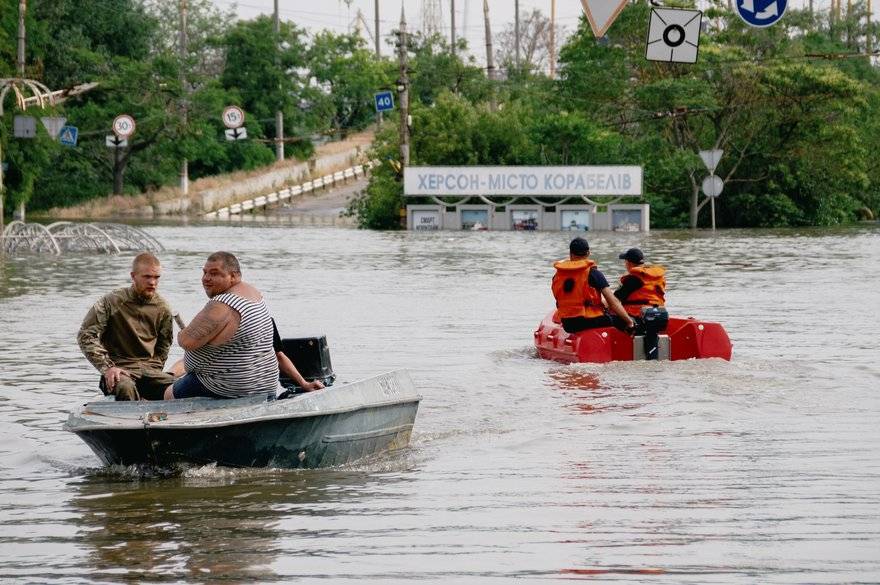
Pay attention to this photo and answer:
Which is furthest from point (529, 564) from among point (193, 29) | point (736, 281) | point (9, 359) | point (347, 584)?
point (193, 29)

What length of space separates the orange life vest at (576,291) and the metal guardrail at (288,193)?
61.9m

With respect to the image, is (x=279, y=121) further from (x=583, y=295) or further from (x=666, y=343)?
(x=666, y=343)

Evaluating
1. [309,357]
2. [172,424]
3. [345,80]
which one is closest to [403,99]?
[345,80]

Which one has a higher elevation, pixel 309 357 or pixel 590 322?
pixel 309 357

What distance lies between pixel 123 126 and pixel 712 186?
26721 millimetres

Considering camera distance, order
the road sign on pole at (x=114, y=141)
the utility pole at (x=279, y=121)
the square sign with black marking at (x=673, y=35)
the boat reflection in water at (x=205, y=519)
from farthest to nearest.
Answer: the utility pole at (x=279, y=121) → the road sign on pole at (x=114, y=141) → the square sign with black marking at (x=673, y=35) → the boat reflection in water at (x=205, y=519)

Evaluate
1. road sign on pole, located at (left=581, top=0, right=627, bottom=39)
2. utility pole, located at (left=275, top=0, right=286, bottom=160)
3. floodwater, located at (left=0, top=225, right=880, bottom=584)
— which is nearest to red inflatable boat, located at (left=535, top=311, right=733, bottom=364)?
floodwater, located at (left=0, top=225, right=880, bottom=584)

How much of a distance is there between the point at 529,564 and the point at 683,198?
62666mm

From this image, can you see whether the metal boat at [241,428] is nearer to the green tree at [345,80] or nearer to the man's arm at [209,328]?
the man's arm at [209,328]

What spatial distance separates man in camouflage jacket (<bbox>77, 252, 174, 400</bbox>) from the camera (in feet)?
39.1

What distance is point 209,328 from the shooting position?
1128cm

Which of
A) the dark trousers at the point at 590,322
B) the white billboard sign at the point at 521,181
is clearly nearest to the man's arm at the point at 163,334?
the dark trousers at the point at 590,322

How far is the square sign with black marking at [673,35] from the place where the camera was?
19859mm

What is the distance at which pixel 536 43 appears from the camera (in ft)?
443
